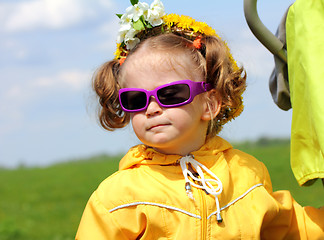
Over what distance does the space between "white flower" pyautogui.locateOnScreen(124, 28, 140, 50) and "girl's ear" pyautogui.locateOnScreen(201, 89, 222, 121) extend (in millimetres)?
507

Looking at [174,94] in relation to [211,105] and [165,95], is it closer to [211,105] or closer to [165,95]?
[165,95]

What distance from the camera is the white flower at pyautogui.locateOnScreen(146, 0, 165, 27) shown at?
9.35 feet

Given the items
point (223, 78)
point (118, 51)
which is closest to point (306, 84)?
point (223, 78)

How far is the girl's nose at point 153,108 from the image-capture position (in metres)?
2.60

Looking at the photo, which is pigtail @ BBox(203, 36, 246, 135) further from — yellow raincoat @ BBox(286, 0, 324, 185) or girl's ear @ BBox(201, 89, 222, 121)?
yellow raincoat @ BBox(286, 0, 324, 185)

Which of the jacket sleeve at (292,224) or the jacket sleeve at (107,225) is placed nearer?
the jacket sleeve at (107,225)

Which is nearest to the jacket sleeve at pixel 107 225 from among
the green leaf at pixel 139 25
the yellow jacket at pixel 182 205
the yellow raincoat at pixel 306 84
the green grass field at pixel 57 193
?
the yellow jacket at pixel 182 205

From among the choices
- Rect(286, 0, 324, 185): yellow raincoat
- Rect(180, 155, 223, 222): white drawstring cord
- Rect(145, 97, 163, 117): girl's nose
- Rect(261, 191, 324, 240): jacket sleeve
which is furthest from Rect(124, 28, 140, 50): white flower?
Rect(261, 191, 324, 240): jacket sleeve

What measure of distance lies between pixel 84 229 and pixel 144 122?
62 cm

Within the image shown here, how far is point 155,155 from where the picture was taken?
9.00 ft

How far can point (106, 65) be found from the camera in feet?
9.93

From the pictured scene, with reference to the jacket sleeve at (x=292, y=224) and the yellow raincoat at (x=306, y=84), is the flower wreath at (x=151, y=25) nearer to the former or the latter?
the yellow raincoat at (x=306, y=84)

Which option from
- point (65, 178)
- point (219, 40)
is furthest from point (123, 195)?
point (65, 178)

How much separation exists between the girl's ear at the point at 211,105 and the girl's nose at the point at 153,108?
0.98ft
